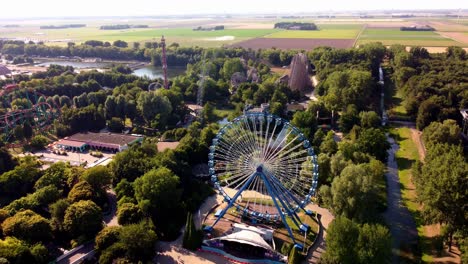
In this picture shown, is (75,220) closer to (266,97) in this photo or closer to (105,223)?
(105,223)

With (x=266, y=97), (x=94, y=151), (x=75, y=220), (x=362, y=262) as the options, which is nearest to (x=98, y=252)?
(x=75, y=220)

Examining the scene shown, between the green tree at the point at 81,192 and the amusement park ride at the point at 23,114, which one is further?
the amusement park ride at the point at 23,114

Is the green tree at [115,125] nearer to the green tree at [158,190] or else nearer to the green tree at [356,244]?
the green tree at [158,190]

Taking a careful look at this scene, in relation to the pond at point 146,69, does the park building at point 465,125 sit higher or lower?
lower

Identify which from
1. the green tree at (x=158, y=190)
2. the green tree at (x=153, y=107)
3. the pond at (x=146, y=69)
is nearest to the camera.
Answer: the green tree at (x=158, y=190)

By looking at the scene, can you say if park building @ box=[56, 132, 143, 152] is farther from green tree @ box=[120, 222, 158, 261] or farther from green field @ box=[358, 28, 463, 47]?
green field @ box=[358, 28, 463, 47]

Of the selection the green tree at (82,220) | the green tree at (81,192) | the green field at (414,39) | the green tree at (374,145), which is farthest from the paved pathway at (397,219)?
the green field at (414,39)
